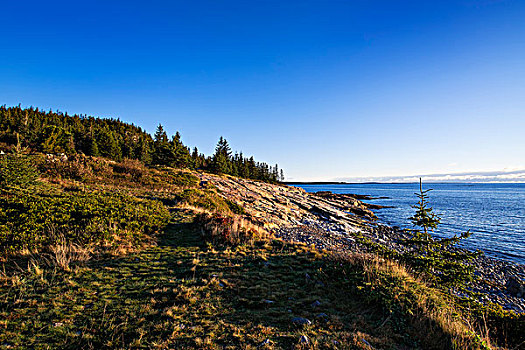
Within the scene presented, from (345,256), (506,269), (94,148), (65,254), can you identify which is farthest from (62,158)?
(94,148)

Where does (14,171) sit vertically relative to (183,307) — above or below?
above

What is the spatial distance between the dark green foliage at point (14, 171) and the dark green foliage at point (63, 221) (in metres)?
7.70

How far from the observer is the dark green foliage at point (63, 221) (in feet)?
22.1

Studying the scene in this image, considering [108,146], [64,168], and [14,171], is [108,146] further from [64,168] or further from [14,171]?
[14,171]

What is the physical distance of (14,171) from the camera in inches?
→ 531

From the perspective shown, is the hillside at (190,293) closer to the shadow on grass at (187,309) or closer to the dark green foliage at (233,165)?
the shadow on grass at (187,309)

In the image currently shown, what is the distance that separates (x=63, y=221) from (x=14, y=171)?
405 inches

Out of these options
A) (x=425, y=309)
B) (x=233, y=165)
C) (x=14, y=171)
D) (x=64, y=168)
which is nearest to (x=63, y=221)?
(x=14, y=171)

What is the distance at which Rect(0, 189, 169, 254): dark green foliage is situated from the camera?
675 centimetres

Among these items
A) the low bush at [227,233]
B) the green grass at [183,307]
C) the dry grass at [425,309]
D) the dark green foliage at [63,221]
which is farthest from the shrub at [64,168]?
the dry grass at [425,309]

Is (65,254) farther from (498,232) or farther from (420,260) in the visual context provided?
(498,232)

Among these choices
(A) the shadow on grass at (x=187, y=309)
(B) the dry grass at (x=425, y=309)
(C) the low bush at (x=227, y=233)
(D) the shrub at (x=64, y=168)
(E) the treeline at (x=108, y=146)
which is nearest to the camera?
(A) the shadow on grass at (x=187, y=309)

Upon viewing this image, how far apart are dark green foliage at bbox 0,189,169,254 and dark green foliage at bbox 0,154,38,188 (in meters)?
7.70

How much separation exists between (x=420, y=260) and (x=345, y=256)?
99.0 inches
